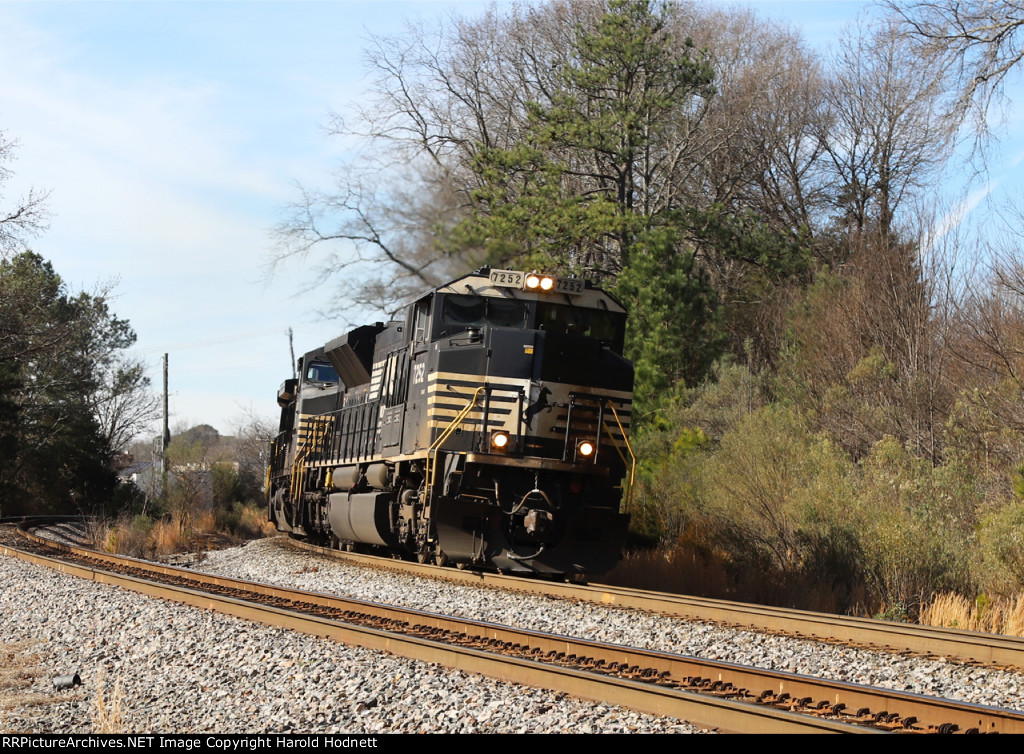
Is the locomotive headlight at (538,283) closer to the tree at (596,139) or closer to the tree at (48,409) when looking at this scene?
the tree at (596,139)

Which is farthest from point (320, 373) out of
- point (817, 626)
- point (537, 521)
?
point (817, 626)

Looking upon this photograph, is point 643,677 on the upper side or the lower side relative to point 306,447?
lower

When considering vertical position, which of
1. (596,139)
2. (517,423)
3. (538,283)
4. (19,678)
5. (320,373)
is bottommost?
(19,678)

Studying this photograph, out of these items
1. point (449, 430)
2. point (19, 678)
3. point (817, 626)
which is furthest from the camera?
point (449, 430)

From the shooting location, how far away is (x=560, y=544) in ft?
39.6

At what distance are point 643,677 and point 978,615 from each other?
560 centimetres

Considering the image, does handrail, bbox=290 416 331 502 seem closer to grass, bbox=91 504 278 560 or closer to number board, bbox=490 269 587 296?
grass, bbox=91 504 278 560

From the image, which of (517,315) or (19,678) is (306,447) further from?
(19,678)

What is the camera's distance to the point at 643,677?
6.69 m

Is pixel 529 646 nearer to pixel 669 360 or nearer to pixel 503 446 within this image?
pixel 503 446

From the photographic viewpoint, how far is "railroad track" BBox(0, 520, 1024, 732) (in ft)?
17.8

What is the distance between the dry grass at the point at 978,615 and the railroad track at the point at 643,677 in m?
4.44

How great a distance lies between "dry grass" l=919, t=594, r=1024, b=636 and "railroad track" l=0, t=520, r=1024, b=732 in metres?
4.44

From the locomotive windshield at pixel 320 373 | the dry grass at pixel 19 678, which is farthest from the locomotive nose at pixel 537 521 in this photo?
the locomotive windshield at pixel 320 373
